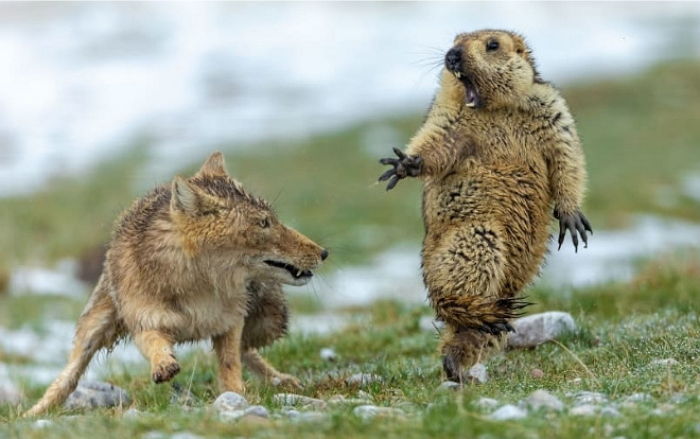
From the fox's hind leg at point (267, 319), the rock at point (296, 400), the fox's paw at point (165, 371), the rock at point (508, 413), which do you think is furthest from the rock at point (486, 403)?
the fox's hind leg at point (267, 319)

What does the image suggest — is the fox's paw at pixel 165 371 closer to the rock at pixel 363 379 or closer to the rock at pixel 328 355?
the rock at pixel 363 379

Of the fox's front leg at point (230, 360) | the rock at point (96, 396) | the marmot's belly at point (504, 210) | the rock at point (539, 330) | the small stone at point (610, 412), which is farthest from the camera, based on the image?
the rock at point (539, 330)

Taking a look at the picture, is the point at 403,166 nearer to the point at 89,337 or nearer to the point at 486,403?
the point at 486,403

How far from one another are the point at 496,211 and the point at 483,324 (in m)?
0.83

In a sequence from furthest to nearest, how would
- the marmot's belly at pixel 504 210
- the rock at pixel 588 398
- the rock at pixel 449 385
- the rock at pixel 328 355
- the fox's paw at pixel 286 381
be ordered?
the rock at pixel 328 355 < the fox's paw at pixel 286 381 < the marmot's belly at pixel 504 210 < the rock at pixel 449 385 < the rock at pixel 588 398

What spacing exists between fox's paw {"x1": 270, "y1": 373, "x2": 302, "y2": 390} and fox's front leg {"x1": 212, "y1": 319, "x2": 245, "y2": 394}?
498 mm

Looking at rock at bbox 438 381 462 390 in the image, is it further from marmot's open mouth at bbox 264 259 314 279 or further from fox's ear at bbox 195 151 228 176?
fox's ear at bbox 195 151 228 176

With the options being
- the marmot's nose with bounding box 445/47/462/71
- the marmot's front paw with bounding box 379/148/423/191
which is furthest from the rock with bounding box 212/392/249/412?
the marmot's nose with bounding box 445/47/462/71

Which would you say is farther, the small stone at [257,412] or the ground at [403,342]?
the small stone at [257,412]

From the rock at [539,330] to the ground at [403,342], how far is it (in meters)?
0.14

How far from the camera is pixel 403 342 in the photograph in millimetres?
10758

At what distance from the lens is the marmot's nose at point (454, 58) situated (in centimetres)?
869

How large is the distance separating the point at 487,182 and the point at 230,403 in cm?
258

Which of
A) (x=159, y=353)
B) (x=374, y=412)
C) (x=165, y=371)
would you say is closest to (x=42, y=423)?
(x=165, y=371)
